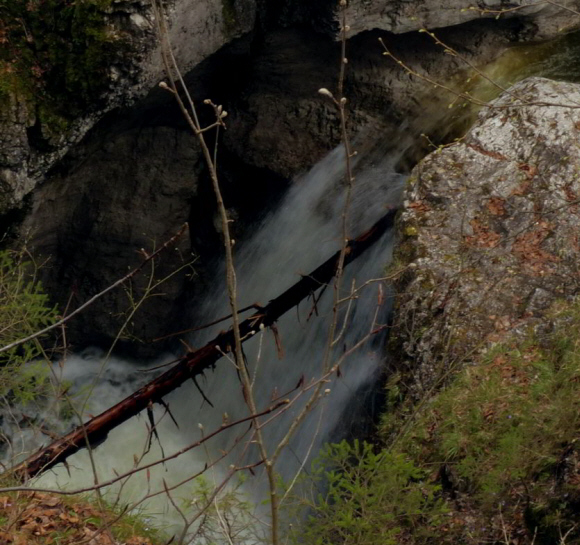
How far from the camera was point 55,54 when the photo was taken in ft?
18.4

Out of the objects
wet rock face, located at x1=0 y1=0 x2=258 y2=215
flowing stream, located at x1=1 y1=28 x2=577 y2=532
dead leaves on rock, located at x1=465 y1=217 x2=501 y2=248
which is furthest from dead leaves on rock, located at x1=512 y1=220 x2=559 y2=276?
wet rock face, located at x1=0 y1=0 x2=258 y2=215

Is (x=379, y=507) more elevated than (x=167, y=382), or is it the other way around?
(x=167, y=382)

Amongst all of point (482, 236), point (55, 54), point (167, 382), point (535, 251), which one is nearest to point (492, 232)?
point (482, 236)

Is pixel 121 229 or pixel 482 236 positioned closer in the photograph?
pixel 482 236

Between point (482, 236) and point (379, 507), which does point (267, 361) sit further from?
point (379, 507)

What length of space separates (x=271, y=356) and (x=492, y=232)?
8.52 feet

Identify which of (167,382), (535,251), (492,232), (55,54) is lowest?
(535,251)

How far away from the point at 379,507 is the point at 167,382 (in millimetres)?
1895

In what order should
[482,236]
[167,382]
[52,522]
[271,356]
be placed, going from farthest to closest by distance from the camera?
[271,356]
[167,382]
[482,236]
[52,522]

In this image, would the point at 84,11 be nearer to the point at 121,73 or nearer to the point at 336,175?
the point at 121,73

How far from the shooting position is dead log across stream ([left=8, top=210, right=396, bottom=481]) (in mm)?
4555

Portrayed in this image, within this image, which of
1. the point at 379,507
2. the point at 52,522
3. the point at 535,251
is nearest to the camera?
the point at 379,507

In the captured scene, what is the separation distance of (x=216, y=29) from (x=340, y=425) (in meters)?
3.40

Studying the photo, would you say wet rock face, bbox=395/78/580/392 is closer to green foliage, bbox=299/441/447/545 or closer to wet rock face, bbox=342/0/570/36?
green foliage, bbox=299/441/447/545
